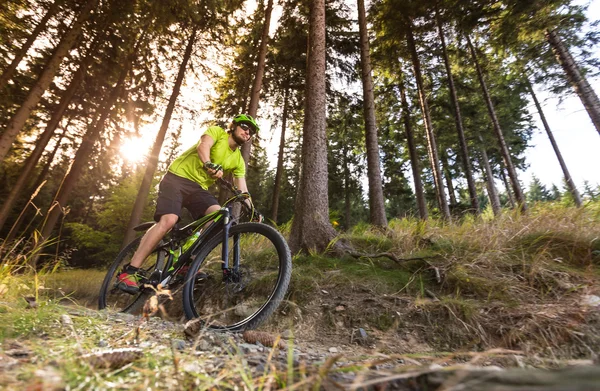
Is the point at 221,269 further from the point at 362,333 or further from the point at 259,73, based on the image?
the point at 259,73

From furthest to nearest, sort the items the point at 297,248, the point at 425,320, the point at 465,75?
the point at 465,75 → the point at 297,248 → the point at 425,320

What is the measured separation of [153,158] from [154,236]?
8.27 metres

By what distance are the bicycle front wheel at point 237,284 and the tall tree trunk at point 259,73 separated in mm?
5842

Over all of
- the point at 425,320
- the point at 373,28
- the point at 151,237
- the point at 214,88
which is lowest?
the point at 425,320

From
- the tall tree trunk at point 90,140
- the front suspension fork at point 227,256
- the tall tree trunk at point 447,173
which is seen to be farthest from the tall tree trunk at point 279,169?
the tall tree trunk at point 447,173

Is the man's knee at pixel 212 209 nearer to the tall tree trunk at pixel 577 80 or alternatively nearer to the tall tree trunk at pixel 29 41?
the tall tree trunk at pixel 29 41

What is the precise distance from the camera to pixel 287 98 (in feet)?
44.6

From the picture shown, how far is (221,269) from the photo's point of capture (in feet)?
10.6

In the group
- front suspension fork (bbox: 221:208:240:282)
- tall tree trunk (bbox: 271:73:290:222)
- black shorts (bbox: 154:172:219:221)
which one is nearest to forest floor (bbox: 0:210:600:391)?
front suspension fork (bbox: 221:208:240:282)

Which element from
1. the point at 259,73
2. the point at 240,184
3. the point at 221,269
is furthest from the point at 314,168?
the point at 259,73

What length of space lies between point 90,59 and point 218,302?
11.6 metres

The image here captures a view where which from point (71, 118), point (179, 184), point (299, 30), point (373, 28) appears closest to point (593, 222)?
point (179, 184)

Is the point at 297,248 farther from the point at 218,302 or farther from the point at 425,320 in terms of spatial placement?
the point at 425,320

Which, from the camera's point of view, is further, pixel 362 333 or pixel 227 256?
pixel 227 256
